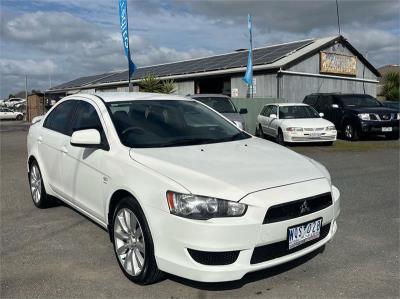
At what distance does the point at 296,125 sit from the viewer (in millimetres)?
14055

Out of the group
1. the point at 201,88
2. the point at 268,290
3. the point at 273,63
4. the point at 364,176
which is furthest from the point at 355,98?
the point at 268,290

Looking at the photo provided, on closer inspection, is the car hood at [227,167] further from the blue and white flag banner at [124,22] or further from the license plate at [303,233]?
the blue and white flag banner at [124,22]

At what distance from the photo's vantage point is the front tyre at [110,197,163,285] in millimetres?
3615

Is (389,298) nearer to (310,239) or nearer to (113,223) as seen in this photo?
(310,239)

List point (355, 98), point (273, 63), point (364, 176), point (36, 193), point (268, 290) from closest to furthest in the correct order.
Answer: point (268, 290)
point (36, 193)
point (364, 176)
point (355, 98)
point (273, 63)

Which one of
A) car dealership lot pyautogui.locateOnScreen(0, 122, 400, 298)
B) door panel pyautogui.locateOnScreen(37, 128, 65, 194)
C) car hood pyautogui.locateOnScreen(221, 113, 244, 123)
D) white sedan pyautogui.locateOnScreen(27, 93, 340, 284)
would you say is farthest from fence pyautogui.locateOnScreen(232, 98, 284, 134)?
white sedan pyautogui.locateOnScreen(27, 93, 340, 284)

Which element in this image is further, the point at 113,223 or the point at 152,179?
the point at 113,223

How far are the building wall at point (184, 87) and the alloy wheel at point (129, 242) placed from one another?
2264 cm

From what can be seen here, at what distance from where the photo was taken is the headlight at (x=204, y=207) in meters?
3.30

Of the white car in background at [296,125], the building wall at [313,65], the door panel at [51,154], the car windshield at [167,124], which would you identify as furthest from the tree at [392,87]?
the door panel at [51,154]

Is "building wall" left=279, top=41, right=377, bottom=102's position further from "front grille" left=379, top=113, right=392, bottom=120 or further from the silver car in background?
the silver car in background

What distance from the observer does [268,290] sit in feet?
11.9

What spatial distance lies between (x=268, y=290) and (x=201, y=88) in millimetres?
24075

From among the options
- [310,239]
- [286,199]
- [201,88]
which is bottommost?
[310,239]
